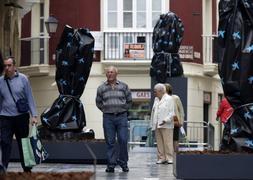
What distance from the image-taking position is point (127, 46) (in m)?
39.0

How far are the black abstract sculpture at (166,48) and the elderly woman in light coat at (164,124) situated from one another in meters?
6.59

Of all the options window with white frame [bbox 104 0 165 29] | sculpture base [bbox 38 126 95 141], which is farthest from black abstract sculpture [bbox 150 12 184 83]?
window with white frame [bbox 104 0 165 29]

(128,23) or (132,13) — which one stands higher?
(132,13)

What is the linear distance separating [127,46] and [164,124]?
67.3 feet

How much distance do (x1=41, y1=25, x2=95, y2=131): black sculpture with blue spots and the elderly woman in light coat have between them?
1.85 metres

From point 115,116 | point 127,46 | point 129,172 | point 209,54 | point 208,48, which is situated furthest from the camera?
point 209,54

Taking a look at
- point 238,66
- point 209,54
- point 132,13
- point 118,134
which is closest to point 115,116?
point 118,134

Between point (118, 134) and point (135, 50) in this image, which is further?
point (135, 50)

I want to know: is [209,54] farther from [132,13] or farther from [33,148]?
[33,148]

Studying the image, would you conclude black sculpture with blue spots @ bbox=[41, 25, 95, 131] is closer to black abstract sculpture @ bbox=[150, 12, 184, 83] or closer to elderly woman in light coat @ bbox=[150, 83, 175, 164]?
elderly woman in light coat @ bbox=[150, 83, 175, 164]

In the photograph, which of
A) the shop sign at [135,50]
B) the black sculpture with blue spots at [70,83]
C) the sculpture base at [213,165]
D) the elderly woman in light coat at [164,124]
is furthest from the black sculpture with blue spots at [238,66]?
the shop sign at [135,50]

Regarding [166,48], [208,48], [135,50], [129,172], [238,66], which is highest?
[208,48]

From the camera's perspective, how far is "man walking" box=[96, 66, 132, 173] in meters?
15.0

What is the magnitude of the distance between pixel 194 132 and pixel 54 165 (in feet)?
41.6
